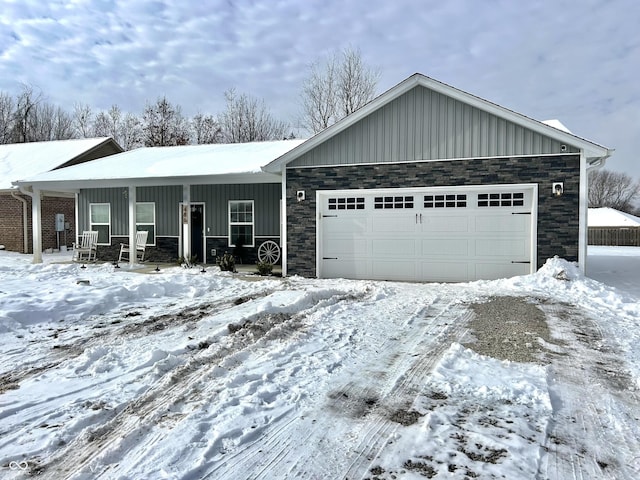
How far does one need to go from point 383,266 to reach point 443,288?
1.89 meters

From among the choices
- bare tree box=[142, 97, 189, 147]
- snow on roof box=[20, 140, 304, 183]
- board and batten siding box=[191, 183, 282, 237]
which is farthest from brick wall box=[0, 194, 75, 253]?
bare tree box=[142, 97, 189, 147]

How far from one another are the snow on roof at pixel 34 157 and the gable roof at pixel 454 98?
41.3ft

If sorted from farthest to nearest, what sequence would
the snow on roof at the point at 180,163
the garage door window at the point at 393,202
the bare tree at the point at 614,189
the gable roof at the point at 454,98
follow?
the bare tree at the point at 614,189 < the snow on roof at the point at 180,163 < the garage door window at the point at 393,202 < the gable roof at the point at 454,98

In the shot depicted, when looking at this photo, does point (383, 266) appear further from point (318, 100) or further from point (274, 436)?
point (318, 100)

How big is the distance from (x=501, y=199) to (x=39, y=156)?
63.7 feet

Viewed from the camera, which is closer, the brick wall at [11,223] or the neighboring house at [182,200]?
the neighboring house at [182,200]

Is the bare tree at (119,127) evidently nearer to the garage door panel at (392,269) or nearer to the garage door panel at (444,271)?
the garage door panel at (392,269)

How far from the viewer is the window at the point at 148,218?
15.2 m

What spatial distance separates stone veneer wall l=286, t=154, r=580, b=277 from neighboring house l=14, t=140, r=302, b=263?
151cm

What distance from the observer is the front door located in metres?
14.7

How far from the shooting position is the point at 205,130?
3356 cm

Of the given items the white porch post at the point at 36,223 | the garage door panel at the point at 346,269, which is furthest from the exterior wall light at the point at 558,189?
the white porch post at the point at 36,223

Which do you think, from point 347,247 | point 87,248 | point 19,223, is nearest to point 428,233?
point 347,247

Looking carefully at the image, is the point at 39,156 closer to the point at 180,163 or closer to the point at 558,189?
the point at 180,163
